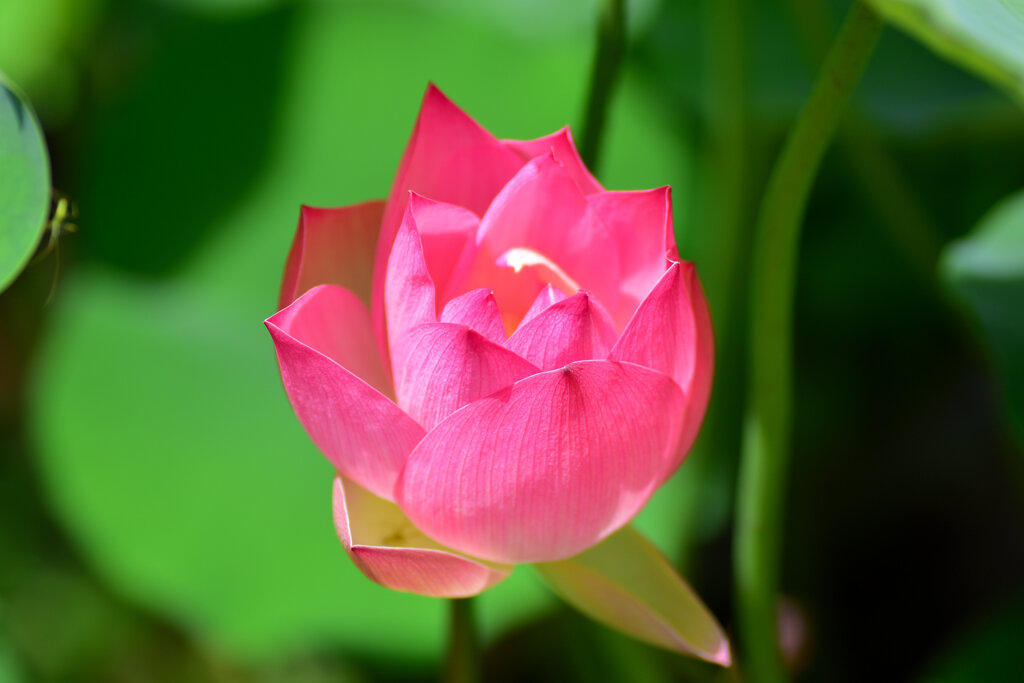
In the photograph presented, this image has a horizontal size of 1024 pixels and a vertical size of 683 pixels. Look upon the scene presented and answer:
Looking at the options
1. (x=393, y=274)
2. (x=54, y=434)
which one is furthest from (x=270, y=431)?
(x=393, y=274)

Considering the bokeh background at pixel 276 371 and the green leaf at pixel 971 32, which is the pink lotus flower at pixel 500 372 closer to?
the green leaf at pixel 971 32

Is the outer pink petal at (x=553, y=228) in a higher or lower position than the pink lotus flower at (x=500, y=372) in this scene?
higher

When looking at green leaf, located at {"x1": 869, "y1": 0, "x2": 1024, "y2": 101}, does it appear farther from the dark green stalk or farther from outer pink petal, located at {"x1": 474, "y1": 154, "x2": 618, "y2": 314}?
the dark green stalk

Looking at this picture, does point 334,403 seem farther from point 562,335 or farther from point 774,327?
point 774,327

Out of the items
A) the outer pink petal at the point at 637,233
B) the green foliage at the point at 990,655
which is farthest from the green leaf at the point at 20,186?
the green foliage at the point at 990,655

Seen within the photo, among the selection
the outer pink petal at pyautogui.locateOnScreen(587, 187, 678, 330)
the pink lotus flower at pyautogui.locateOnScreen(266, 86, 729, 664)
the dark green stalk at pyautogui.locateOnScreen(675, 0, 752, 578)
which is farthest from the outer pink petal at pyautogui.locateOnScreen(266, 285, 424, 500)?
the dark green stalk at pyautogui.locateOnScreen(675, 0, 752, 578)

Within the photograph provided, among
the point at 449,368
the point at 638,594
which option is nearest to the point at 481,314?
the point at 449,368

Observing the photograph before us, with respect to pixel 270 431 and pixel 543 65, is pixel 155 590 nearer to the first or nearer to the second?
pixel 270 431
